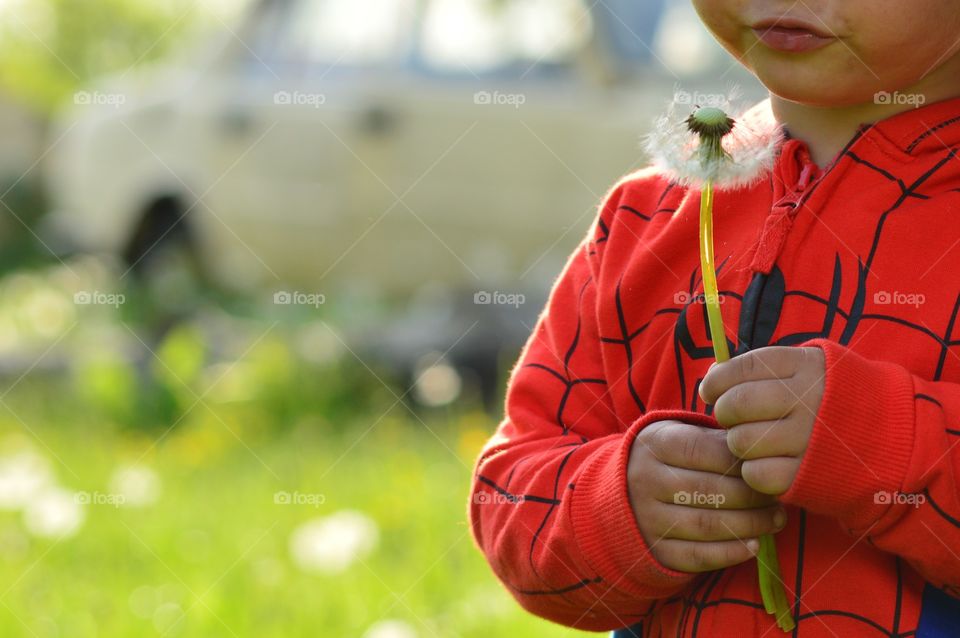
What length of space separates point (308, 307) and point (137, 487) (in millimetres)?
2584

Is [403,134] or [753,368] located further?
[403,134]

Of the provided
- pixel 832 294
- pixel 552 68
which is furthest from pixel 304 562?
pixel 552 68

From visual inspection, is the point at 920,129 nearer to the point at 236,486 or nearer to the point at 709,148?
the point at 709,148

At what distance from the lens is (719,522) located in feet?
3.93

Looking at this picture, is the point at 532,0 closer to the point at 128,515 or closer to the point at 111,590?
the point at 128,515
